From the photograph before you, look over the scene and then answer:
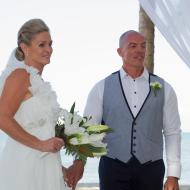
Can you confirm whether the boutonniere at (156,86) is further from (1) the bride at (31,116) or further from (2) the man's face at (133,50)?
(1) the bride at (31,116)

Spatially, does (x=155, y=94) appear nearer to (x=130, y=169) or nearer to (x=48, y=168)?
(x=130, y=169)

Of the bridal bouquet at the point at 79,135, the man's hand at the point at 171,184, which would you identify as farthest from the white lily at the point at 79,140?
the man's hand at the point at 171,184

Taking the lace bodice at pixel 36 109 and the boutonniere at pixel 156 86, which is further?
the boutonniere at pixel 156 86

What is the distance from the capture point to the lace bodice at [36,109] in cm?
278

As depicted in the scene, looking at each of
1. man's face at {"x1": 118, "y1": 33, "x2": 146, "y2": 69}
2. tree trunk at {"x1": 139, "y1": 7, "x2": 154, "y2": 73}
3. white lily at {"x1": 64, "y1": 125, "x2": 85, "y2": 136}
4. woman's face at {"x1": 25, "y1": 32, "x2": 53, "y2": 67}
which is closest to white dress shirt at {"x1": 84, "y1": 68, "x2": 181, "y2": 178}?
man's face at {"x1": 118, "y1": 33, "x2": 146, "y2": 69}

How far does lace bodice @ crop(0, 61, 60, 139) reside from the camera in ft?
9.11

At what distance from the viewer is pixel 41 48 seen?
281 centimetres

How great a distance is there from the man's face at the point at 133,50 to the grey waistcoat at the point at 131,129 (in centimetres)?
21

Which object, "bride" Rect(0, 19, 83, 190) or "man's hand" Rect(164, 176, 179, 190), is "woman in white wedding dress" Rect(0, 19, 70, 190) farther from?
"man's hand" Rect(164, 176, 179, 190)

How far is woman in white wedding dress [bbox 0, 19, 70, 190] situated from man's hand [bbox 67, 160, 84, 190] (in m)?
0.10

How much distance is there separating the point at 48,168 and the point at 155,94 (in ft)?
3.08

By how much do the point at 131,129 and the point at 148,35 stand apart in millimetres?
2492

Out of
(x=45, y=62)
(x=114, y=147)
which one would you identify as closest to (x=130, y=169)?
(x=114, y=147)

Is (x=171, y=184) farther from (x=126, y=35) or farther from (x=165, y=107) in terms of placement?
(x=126, y=35)
